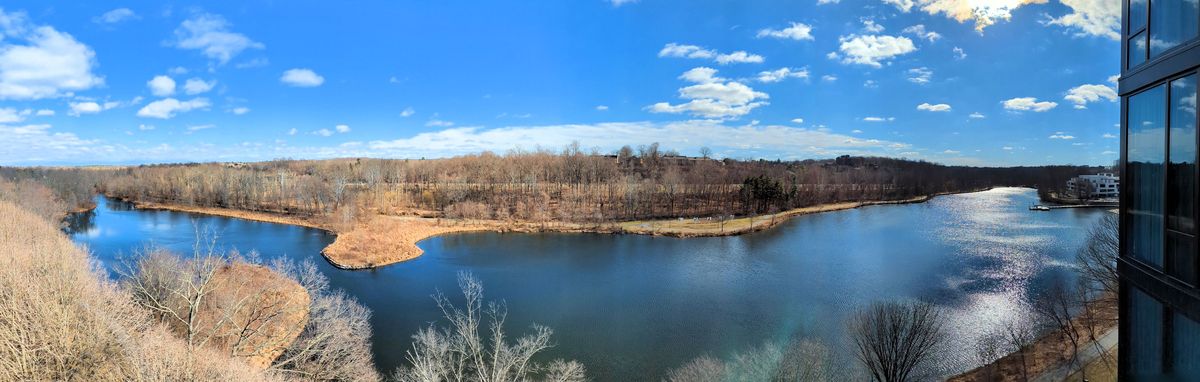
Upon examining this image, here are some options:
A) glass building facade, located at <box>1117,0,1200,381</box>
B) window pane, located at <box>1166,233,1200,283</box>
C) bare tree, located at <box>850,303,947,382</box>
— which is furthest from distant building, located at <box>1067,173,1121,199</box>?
window pane, located at <box>1166,233,1200,283</box>

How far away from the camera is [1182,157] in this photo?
5.66m

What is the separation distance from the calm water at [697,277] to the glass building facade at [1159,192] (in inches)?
370

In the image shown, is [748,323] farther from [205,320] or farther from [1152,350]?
[205,320]

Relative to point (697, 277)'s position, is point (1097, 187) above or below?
above

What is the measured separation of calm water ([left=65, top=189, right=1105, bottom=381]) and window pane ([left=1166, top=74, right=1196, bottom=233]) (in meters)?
11.0

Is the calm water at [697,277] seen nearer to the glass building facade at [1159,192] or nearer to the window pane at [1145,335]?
the window pane at [1145,335]

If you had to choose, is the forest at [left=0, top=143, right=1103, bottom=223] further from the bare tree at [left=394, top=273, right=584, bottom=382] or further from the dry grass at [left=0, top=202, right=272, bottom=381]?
the dry grass at [left=0, top=202, right=272, bottom=381]

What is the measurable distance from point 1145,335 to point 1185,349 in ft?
3.35

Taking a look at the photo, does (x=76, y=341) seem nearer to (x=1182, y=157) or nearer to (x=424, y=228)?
(x=1182, y=157)

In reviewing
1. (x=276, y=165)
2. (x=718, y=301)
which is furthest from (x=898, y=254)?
(x=276, y=165)

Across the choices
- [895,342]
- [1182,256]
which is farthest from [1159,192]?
[895,342]

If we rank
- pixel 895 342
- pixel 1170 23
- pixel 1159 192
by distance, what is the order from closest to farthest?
pixel 1170 23 < pixel 1159 192 < pixel 895 342

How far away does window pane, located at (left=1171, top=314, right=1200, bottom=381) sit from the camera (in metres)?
5.58

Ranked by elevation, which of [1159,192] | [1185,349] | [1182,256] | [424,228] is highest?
[1159,192]
